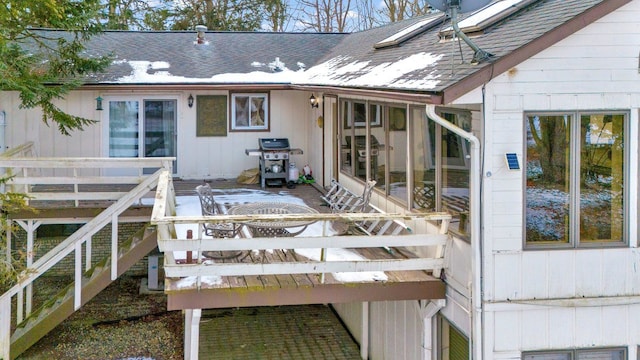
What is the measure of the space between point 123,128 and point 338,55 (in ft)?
16.0

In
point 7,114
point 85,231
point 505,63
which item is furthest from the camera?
point 7,114

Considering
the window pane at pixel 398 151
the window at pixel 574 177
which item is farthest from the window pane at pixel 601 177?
the window pane at pixel 398 151

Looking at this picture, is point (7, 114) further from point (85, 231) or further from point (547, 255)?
point (547, 255)

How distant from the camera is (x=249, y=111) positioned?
48.1ft

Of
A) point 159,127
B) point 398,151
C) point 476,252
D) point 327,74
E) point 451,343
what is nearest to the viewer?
point 476,252


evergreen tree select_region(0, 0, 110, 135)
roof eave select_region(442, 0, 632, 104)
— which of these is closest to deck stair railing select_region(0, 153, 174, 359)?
evergreen tree select_region(0, 0, 110, 135)

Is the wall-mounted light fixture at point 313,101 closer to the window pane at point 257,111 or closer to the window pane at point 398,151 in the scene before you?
the window pane at point 257,111

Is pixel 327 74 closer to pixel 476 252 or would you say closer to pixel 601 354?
pixel 476 252

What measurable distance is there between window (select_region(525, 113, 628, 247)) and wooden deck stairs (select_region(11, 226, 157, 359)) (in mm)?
6301

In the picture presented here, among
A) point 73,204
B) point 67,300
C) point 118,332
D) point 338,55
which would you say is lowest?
point 118,332

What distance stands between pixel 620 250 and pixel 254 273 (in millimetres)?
3648

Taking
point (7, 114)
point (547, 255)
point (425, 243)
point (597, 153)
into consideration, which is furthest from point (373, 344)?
point (7, 114)

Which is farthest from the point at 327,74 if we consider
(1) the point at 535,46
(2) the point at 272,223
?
(1) the point at 535,46

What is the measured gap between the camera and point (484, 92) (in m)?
6.20
